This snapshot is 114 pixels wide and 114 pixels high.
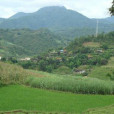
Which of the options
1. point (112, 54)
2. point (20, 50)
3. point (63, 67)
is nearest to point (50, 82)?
point (63, 67)

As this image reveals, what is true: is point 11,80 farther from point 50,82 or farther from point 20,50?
point 20,50

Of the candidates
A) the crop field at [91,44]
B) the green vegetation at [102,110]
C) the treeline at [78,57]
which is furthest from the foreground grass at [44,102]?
the crop field at [91,44]

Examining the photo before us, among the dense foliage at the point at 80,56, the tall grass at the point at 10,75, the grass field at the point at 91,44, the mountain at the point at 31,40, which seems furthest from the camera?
the mountain at the point at 31,40

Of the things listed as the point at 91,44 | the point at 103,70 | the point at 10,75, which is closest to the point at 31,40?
the point at 91,44

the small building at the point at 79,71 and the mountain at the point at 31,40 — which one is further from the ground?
the mountain at the point at 31,40

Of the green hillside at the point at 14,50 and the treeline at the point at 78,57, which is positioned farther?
the green hillside at the point at 14,50

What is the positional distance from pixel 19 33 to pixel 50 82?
11194 centimetres

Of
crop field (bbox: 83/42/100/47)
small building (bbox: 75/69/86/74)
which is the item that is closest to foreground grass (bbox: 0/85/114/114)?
small building (bbox: 75/69/86/74)

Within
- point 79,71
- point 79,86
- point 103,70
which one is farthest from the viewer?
point 79,71

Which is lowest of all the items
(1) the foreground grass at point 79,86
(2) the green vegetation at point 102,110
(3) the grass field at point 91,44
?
(3) the grass field at point 91,44

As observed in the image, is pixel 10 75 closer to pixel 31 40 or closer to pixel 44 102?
pixel 44 102

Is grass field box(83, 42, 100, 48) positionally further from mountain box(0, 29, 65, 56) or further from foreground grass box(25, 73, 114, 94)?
foreground grass box(25, 73, 114, 94)

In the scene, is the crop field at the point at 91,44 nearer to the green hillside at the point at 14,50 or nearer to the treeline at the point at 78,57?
the treeline at the point at 78,57

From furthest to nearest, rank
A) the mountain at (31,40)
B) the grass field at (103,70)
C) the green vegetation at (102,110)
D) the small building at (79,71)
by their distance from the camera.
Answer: the mountain at (31,40)
the small building at (79,71)
the grass field at (103,70)
the green vegetation at (102,110)
